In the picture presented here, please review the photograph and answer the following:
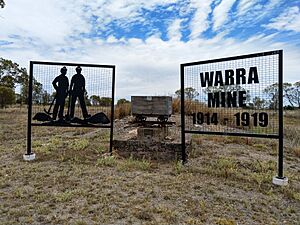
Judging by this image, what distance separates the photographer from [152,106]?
583cm

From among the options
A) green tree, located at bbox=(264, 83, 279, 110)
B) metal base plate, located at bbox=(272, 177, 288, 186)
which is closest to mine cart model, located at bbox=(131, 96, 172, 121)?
green tree, located at bbox=(264, 83, 279, 110)

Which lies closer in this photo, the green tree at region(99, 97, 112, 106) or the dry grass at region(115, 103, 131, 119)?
the green tree at region(99, 97, 112, 106)

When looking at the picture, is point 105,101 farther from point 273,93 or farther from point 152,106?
point 273,93

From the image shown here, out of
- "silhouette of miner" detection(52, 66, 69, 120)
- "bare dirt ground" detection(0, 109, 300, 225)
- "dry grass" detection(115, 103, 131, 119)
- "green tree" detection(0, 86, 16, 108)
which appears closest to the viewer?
"bare dirt ground" detection(0, 109, 300, 225)

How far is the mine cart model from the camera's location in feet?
18.9

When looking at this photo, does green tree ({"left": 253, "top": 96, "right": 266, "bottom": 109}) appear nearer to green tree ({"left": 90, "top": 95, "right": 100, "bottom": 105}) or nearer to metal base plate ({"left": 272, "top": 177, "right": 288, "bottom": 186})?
metal base plate ({"left": 272, "top": 177, "right": 288, "bottom": 186})

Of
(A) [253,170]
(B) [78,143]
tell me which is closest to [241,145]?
(A) [253,170]

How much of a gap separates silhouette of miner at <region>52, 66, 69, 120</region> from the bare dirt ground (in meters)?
0.91

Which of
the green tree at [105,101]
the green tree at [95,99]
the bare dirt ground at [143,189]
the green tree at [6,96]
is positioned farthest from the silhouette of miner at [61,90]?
the green tree at [6,96]

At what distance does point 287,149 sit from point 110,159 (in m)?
4.69

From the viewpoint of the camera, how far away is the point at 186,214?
9.34ft

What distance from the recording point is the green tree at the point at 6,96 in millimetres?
23359

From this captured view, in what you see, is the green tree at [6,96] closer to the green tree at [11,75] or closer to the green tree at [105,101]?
the green tree at [11,75]

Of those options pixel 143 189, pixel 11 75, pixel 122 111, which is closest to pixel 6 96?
pixel 11 75
